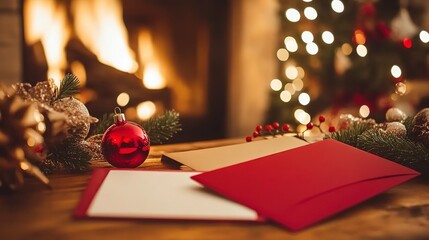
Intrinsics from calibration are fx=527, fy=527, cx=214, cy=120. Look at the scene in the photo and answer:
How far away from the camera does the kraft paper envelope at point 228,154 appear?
696 millimetres

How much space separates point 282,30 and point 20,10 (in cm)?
108

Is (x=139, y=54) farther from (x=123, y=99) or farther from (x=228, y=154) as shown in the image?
(x=228, y=154)

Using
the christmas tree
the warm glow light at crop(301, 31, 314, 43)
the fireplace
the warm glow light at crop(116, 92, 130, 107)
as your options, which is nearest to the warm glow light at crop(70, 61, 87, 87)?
the fireplace

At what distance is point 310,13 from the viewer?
2.21m

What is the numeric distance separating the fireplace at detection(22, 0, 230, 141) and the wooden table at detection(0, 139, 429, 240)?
4.55ft

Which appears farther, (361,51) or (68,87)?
(361,51)

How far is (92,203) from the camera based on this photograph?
51 cm

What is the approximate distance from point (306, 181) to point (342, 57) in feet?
5.85

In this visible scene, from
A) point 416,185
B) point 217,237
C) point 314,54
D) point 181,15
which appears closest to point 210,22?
point 181,15

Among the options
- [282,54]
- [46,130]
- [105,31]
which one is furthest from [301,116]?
[46,130]

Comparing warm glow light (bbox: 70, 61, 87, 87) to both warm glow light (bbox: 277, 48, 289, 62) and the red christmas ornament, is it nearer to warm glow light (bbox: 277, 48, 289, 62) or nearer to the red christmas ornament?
warm glow light (bbox: 277, 48, 289, 62)

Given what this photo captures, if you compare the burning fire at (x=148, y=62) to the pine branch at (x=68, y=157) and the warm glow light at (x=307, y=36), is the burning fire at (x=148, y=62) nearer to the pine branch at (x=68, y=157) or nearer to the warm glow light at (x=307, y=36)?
the warm glow light at (x=307, y=36)

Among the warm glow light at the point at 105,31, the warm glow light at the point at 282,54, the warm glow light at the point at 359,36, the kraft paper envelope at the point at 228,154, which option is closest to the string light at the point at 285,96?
the warm glow light at the point at 282,54

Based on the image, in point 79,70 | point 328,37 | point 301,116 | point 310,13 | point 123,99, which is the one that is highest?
point 310,13
